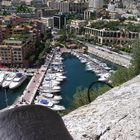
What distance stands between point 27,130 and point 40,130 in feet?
0.13

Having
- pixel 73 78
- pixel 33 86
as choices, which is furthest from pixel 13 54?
pixel 33 86

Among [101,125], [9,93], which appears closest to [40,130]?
[101,125]

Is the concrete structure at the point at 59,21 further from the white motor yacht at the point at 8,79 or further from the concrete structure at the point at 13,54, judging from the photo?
the white motor yacht at the point at 8,79

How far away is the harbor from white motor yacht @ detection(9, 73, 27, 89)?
557mm

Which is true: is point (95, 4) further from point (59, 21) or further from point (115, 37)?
point (115, 37)

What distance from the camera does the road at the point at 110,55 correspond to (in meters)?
28.9

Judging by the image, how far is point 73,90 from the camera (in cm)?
→ 2109

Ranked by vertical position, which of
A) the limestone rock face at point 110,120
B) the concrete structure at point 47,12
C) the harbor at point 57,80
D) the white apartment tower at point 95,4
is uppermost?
the limestone rock face at point 110,120

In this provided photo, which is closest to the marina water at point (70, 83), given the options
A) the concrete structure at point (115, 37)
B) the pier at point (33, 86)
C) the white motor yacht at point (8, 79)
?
the white motor yacht at point (8, 79)

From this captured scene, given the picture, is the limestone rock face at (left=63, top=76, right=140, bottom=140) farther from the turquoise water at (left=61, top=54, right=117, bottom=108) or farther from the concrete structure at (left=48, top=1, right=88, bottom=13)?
the concrete structure at (left=48, top=1, right=88, bottom=13)

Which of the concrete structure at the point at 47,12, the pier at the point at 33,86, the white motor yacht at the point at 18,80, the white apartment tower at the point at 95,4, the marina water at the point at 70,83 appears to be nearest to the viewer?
the pier at the point at 33,86

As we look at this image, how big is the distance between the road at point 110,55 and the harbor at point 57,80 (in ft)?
4.78

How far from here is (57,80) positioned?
74.8 feet

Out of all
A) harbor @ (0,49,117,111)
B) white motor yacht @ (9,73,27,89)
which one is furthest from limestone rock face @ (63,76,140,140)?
white motor yacht @ (9,73,27,89)
